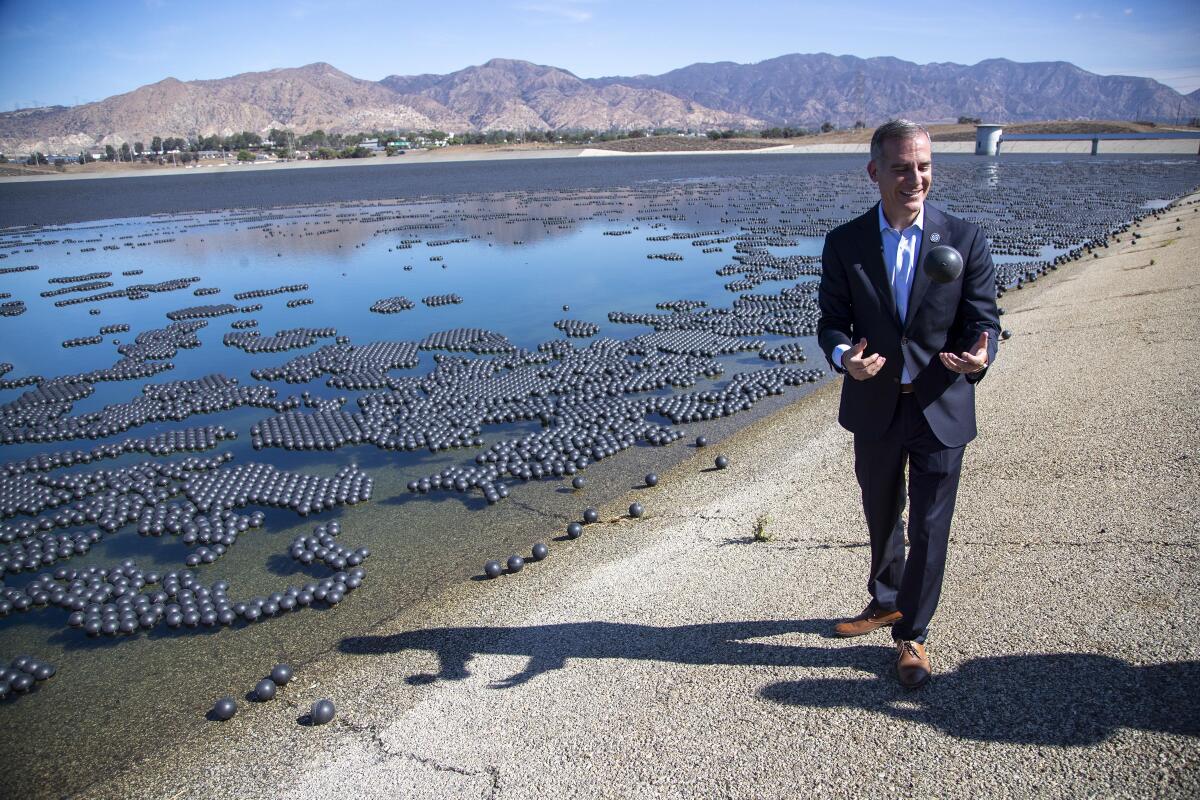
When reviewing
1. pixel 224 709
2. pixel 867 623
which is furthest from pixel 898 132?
pixel 224 709

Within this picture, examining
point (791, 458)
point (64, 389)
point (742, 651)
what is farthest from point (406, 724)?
point (64, 389)

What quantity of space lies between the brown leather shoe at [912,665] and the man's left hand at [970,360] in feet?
7.09

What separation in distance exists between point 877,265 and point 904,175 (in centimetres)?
58

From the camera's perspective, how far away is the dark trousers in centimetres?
468

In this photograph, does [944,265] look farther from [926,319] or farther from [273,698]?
[273,698]

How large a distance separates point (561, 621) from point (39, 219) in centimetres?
7502

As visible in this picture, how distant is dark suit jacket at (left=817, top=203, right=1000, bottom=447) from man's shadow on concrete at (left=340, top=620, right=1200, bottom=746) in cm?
189

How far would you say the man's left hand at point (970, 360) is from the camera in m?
4.23

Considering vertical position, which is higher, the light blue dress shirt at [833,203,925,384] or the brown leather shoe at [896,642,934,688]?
the light blue dress shirt at [833,203,925,384]

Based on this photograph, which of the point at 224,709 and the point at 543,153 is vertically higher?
the point at 543,153

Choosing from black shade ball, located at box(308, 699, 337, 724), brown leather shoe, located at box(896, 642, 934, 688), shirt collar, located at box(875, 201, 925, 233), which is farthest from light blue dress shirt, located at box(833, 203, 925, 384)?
black shade ball, located at box(308, 699, 337, 724)

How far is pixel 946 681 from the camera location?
17.3 feet

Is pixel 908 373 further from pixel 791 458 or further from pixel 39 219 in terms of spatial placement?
pixel 39 219

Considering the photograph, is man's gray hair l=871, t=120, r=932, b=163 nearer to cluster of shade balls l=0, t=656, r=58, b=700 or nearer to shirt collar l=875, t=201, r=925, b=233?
shirt collar l=875, t=201, r=925, b=233
